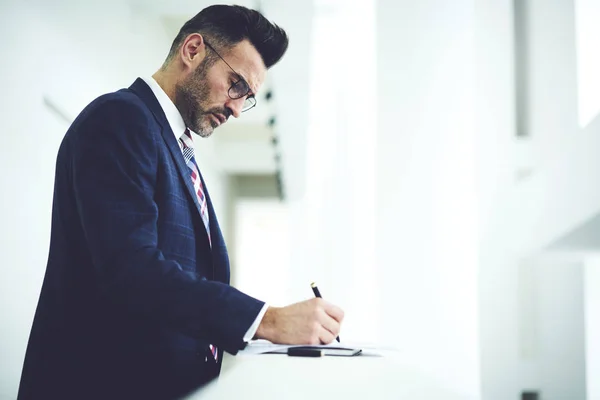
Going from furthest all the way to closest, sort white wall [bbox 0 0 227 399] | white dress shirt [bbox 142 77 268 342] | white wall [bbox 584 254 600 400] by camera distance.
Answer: white wall [bbox 0 0 227 399] < white dress shirt [bbox 142 77 268 342] < white wall [bbox 584 254 600 400]

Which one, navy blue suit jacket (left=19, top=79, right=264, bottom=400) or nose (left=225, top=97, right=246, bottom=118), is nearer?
navy blue suit jacket (left=19, top=79, right=264, bottom=400)

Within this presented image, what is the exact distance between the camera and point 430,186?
1.84 m

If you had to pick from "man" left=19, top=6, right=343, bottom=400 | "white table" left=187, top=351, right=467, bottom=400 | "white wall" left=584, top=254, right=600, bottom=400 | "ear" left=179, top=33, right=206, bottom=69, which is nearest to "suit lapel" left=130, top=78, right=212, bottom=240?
"man" left=19, top=6, right=343, bottom=400

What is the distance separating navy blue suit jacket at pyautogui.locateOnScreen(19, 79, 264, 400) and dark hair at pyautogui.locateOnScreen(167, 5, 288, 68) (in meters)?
0.41

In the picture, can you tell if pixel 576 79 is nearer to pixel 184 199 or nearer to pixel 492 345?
pixel 492 345

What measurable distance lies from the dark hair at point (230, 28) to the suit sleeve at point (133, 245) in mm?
533

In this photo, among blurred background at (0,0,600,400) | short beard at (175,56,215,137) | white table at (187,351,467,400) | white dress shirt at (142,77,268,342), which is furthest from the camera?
short beard at (175,56,215,137)

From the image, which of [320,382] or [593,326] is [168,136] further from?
[593,326]

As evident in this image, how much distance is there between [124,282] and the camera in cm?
108

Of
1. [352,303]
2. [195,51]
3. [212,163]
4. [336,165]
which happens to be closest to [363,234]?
[352,303]

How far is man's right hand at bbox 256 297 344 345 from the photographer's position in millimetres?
1064

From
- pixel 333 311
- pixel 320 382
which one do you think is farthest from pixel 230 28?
pixel 320 382

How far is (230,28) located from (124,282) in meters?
0.89

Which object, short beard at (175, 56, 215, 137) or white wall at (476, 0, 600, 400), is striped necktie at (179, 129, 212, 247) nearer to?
short beard at (175, 56, 215, 137)
